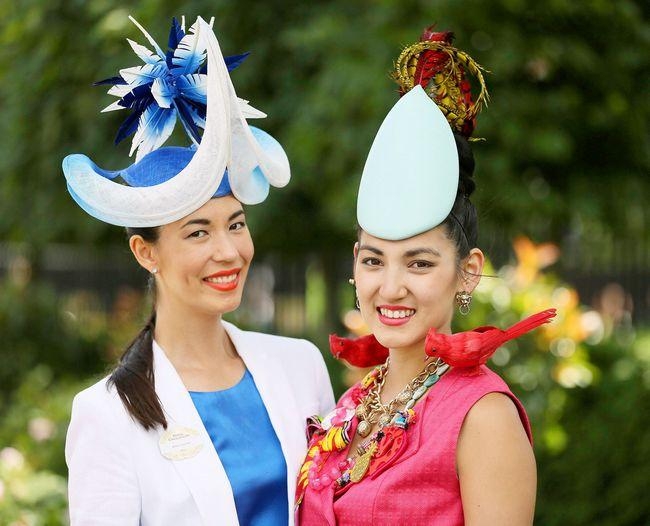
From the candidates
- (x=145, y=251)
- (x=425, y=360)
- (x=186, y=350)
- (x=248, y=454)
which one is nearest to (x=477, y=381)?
(x=425, y=360)

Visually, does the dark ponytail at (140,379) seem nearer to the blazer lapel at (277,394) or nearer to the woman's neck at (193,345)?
the woman's neck at (193,345)

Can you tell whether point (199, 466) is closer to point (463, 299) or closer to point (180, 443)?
point (180, 443)

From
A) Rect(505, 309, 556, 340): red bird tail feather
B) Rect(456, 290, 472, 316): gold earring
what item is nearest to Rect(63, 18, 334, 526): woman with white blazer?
Rect(456, 290, 472, 316): gold earring

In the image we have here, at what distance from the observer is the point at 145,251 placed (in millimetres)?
3283

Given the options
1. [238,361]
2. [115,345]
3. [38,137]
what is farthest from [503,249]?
[238,361]

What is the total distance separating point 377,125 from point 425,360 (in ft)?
11.2

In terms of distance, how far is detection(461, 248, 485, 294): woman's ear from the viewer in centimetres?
292

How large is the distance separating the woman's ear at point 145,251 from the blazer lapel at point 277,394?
0.36 metres

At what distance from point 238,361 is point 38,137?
521 cm

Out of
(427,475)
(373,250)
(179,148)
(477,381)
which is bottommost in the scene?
(427,475)

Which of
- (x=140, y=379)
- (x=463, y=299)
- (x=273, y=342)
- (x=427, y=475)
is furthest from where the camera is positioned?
(x=273, y=342)

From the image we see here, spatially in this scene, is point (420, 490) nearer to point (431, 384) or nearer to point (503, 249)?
point (431, 384)

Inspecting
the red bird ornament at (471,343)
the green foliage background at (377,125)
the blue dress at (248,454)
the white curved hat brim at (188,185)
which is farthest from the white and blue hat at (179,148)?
the green foliage background at (377,125)

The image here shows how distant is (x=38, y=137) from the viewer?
8.19 meters
